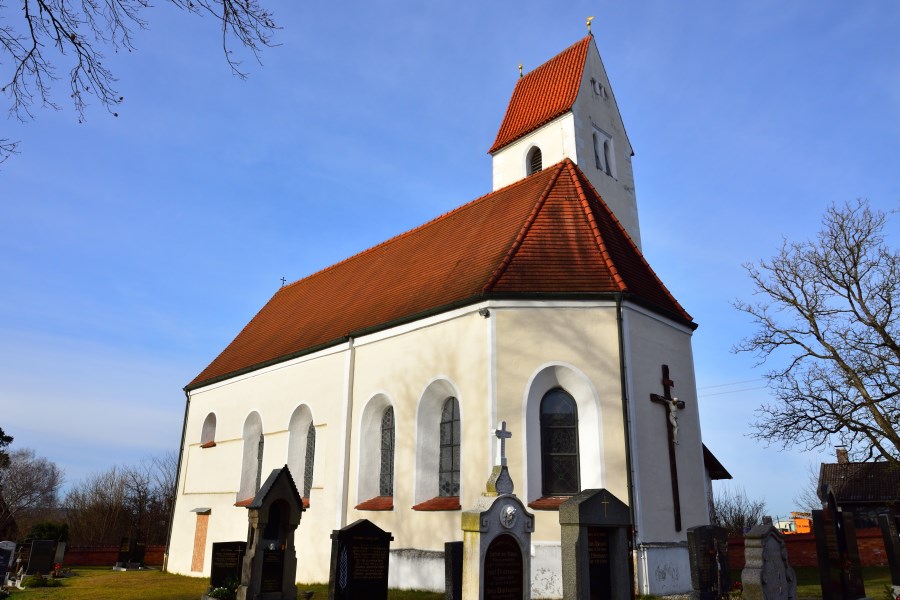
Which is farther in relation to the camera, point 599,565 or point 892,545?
point 892,545

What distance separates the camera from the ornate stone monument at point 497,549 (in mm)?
7797

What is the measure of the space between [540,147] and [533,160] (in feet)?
2.01

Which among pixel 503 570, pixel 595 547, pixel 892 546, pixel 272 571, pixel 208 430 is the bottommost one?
pixel 272 571

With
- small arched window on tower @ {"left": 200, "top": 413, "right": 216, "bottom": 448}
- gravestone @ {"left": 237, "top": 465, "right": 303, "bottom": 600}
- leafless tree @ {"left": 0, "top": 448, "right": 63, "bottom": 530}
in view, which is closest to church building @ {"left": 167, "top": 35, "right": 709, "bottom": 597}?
small arched window on tower @ {"left": 200, "top": 413, "right": 216, "bottom": 448}

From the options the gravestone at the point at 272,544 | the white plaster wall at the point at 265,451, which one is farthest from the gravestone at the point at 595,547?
the white plaster wall at the point at 265,451

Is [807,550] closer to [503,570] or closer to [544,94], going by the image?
[544,94]

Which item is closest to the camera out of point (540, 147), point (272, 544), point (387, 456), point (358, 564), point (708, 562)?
point (358, 564)

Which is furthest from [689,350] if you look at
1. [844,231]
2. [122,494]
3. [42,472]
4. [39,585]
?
[42,472]

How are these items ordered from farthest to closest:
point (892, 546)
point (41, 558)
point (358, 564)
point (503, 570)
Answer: point (41, 558)
point (892, 546)
point (358, 564)
point (503, 570)

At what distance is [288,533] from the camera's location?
11281 mm

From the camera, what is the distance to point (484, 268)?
13398 millimetres

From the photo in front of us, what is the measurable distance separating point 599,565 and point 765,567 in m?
2.67

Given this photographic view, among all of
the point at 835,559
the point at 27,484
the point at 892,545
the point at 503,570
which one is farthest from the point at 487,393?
the point at 27,484

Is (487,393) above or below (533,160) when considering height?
below
